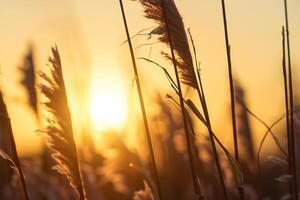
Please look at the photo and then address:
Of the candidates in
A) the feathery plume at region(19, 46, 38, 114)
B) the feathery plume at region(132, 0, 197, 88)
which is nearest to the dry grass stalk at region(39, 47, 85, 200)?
the feathery plume at region(132, 0, 197, 88)

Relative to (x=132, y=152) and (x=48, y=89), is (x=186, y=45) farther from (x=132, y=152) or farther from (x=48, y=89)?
(x=132, y=152)

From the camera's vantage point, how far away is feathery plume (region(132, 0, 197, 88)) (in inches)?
84.4

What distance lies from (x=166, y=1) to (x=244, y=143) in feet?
9.58

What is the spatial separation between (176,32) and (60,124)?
1.65 ft

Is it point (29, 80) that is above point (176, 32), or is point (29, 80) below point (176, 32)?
below

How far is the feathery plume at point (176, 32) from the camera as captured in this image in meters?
2.14

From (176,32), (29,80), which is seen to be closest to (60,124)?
(176,32)

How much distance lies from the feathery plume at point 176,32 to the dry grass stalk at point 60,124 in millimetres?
360

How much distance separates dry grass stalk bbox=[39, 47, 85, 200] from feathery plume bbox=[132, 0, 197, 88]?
1.18 ft

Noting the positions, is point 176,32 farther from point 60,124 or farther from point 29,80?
point 29,80

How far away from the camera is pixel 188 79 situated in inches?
85.3

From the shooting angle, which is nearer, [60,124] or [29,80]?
[60,124]

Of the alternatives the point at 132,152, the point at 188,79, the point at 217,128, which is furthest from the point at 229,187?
the point at 188,79

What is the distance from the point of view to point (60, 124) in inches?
84.1
